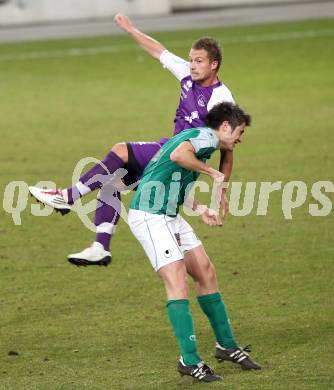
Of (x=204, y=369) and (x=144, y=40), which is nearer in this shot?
(x=204, y=369)

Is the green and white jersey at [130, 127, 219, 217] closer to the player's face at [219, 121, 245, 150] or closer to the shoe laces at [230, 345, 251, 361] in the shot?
the player's face at [219, 121, 245, 150]

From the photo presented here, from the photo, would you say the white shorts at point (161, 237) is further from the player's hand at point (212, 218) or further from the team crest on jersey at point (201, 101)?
the team crest on jersey at point (201, 101)

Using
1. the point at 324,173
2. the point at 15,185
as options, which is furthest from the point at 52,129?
the point at 324,173

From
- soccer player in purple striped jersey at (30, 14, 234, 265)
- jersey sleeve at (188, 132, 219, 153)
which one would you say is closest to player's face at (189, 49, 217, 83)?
soccer player in purple striped jersey at (30, 14, 234, 265)

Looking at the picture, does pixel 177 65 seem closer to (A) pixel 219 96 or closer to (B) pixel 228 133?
(A) pixel 219 96

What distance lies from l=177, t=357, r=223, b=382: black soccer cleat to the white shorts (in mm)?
782

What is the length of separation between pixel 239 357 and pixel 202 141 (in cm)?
181

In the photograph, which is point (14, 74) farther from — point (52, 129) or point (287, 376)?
point (287, 376)

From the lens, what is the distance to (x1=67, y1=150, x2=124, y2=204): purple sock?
9.77 m

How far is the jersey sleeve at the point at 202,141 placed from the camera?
336 inches

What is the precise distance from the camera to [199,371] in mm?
8594

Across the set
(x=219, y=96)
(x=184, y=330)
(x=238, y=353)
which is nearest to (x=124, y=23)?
(x=219, y=96)

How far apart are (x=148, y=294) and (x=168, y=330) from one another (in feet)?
3.87

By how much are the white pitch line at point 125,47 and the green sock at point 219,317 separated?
2061 cm
